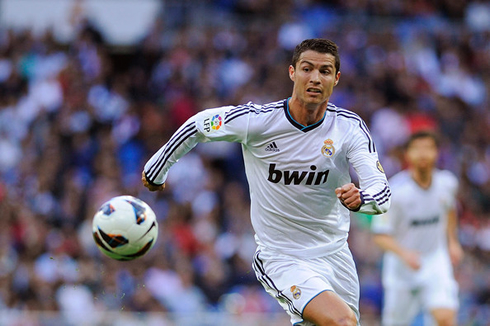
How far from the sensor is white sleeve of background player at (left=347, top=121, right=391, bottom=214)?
17.5 ft

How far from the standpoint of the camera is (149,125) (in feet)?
45.6

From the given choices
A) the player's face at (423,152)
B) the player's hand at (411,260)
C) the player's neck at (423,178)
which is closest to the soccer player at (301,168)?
the player's hand at (411,260)

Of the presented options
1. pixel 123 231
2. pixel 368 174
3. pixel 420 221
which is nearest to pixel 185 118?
pixel 420 221

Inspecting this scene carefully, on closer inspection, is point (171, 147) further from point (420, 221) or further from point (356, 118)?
point (420, 221)

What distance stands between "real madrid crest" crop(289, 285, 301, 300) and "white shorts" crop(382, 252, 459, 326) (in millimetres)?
3519

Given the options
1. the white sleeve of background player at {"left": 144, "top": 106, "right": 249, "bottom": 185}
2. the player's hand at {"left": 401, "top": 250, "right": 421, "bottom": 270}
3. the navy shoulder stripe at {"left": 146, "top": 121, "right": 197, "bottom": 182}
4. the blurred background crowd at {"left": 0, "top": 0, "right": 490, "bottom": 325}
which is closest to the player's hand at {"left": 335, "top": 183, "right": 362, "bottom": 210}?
the white sleeve of background player at {"left": 144, "top": 106, "right": 249, "bottom": 185}

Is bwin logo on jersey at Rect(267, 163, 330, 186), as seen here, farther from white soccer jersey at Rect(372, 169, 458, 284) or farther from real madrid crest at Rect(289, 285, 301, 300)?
white soccer jersey at Rect(372, 169, 458, 284)

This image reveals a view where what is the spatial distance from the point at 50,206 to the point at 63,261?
4.11 ft

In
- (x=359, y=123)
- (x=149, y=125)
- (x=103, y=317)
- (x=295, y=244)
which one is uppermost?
(x=359, y=123)

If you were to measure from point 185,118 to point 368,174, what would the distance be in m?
8.92

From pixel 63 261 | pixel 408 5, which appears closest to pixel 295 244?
pixel 63 261

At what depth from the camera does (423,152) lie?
888 cm

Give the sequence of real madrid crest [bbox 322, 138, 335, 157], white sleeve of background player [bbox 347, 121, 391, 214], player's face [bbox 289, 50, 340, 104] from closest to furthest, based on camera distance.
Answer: white sleeve of background player [bbox 347, 121, 391, 214] → player's face [bbox 289, 50, 340, 104] → real madrid crest [bbox 322, 138, 335, 157]

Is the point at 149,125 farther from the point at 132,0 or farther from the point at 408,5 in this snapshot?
the point at 408,5
